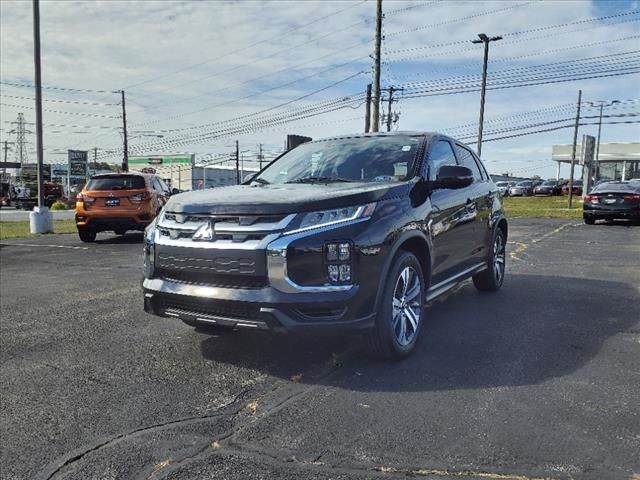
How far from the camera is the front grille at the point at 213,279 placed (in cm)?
364

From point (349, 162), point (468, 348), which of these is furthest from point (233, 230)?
point (468, 348)

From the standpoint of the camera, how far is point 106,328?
205 inches

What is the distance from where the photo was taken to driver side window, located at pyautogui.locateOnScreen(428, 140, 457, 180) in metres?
4.91

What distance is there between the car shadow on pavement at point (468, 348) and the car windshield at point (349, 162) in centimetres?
138

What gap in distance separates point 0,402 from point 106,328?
1.68 metres

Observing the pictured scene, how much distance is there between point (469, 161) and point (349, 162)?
6.04ft

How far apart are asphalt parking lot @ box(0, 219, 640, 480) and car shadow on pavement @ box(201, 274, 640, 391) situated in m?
0.02

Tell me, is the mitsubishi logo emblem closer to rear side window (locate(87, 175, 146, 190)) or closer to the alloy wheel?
the alloy wheel

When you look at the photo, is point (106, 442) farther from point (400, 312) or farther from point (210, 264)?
point (400, 312)

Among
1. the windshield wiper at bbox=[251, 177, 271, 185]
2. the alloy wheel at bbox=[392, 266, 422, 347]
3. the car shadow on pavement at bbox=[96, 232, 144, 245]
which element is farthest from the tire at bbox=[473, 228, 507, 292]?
the car shadow on pavement at bbox=[96, 232, 144, 245]

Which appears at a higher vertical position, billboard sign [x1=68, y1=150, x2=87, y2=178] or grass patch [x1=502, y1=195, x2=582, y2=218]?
billboard sign [x1=68, y1=150, x2=87, y2=178]

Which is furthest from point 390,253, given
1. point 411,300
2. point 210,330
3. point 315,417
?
point 210,330

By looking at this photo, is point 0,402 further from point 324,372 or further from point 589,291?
point 589,291

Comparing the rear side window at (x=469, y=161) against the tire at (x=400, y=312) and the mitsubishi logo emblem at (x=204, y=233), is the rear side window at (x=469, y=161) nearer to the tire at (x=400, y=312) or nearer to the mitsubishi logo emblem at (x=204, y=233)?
the tire at (x=400, y=312)
